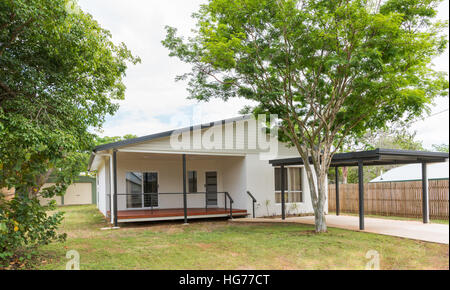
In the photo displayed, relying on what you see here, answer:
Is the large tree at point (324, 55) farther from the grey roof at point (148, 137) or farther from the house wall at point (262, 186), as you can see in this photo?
the house wall at point (262, 186)

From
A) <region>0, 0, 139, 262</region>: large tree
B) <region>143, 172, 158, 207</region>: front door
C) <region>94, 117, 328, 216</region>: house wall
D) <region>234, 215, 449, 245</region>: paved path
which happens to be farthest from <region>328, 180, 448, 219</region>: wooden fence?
<region>0, 0, 139, 262</region>: large tree

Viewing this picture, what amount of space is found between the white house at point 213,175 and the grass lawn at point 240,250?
3530 mm

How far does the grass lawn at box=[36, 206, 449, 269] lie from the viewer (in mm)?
6402

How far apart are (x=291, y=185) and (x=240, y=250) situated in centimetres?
833

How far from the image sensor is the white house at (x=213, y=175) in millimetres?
13266

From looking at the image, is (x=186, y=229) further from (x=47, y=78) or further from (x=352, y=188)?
(x=352, y=188)

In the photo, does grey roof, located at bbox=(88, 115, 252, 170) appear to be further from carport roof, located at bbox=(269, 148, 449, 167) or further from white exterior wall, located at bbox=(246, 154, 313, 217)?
carport roof, located at bbox=(269, 148, 449, 167)

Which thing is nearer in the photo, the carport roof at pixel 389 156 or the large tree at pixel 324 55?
the large tree at pixel 324 55

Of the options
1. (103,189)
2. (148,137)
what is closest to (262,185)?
(148,137)

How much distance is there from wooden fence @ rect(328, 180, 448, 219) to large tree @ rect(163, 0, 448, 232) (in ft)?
15.6

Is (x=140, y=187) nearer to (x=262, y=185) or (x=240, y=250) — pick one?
(x=262, y=185)

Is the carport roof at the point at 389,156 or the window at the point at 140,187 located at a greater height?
the carport roof at the point at 389,156

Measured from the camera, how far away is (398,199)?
14.5 metres

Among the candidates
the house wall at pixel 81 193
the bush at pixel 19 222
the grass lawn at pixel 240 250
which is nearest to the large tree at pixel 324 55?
the grass lawn at pixel 240 250
